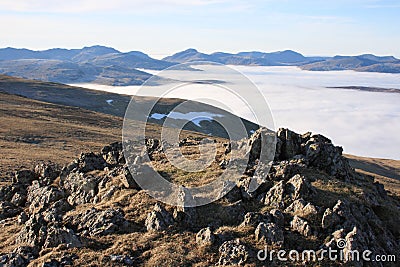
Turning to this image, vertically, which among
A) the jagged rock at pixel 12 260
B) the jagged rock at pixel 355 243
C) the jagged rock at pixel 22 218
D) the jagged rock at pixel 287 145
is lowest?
the jagged rock at pixel 22 218

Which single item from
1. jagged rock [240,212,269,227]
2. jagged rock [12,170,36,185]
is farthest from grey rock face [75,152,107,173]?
jagged rock [240,212,269,227]

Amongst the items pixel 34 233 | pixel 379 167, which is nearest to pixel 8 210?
pixel 34 233

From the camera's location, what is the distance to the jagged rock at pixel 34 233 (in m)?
23.0

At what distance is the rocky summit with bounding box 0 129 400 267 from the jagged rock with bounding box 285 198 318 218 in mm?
64

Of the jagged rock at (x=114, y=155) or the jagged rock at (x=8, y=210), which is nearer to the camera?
the jagged rock at (x=8, y=210)

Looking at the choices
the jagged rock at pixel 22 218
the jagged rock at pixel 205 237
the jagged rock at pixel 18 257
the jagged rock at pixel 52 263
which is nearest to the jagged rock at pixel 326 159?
the jagged rock at pixel 205 237

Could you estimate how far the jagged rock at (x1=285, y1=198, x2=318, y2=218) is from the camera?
76.8 feet

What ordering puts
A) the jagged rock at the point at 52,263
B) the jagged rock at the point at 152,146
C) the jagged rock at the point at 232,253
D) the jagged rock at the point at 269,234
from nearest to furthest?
the jagged rock at the point at 52,263 → the jagged rock at the point at 232,253 → the jagged rock at the point at 269,234 → the jagged rock at the point at 152,146

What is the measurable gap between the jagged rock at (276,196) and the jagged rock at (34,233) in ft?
47.3

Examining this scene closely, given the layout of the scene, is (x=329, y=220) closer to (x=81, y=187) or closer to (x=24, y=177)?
(x=81, y=187)

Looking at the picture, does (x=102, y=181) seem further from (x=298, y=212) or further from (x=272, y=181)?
(x=298, y=212)

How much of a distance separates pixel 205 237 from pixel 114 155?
1516 centimetres

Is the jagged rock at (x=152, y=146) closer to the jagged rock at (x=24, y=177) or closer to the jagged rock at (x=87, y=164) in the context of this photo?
the jagged rock at (x=87, y=164)

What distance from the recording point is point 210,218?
24.4 metres
